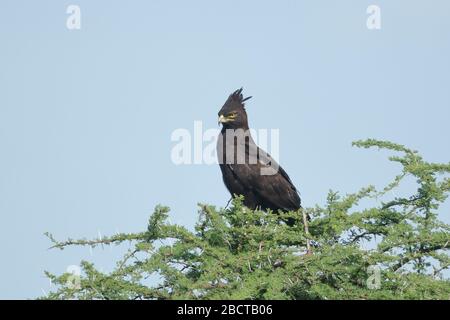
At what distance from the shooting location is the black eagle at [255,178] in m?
12.9

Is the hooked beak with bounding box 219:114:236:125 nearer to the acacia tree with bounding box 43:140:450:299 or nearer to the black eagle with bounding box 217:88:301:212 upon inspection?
the black eagle with bounding box 217:88:301:212

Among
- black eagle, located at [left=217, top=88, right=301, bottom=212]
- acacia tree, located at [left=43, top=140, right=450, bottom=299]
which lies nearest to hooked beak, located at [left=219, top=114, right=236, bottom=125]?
black eagle, located at [left=217, top=88, right=301, bottom=212]

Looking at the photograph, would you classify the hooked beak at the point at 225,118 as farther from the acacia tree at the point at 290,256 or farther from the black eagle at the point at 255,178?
the acacia tree at the point at 290,256

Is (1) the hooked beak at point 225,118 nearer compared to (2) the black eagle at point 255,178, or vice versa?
(2) the black eagle at point 255,178

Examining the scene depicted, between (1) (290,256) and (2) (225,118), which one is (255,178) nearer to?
(2) (225,118)

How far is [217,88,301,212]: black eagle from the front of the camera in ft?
42.3

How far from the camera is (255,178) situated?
12.9 metres

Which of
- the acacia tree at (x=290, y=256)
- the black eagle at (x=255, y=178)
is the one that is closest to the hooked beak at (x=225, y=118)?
the black eagle at (x=255, y=178)
